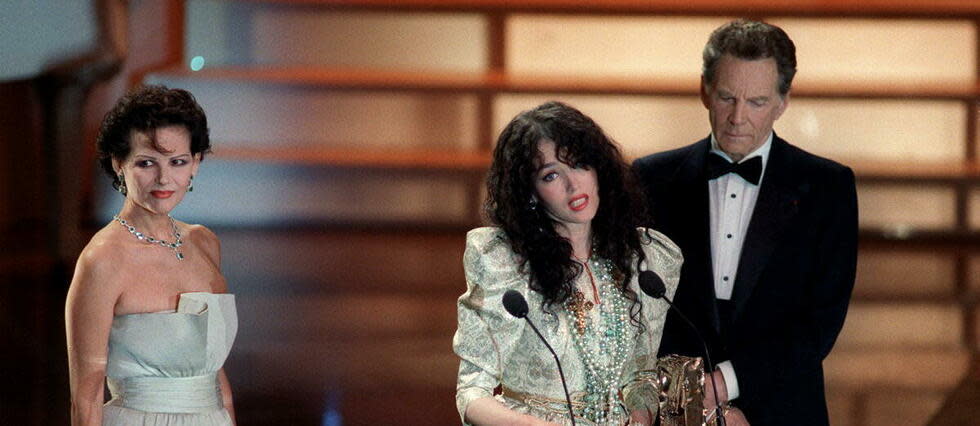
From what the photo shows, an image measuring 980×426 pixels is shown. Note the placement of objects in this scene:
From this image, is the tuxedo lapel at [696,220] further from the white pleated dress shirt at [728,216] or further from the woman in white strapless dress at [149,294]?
the woman in white strapless dress at [149,294]

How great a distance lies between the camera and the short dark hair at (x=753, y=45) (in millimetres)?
2420

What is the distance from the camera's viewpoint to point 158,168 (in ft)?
6.85

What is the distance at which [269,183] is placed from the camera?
7.62m

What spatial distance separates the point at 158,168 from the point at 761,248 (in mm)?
1101

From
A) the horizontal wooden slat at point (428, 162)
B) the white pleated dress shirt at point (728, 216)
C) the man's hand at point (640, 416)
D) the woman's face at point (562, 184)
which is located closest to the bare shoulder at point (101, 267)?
the woman's face at point (562, 184)

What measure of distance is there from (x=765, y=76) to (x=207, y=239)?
1.06m

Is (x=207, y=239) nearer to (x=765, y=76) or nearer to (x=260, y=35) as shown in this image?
(x=765, y=76)

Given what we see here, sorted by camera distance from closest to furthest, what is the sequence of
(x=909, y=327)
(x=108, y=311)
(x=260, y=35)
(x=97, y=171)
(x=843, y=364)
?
1. (x=108, y=311)
2. (x=843, y=364)
3. (x=909, y=327)
4. (x=97, y=171)
5. (x=260, y=35)

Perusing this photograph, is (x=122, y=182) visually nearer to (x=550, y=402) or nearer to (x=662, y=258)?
(x=550, y=402)

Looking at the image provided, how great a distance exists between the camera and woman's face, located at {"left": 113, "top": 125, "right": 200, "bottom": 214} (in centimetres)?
208

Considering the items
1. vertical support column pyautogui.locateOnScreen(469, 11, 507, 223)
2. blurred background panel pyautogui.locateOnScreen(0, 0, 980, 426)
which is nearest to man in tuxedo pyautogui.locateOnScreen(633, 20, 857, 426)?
blurred background panel pyautogui.locateOnScreen(0, 0, 980, 426)

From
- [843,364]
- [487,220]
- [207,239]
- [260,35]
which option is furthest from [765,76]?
[260,35]

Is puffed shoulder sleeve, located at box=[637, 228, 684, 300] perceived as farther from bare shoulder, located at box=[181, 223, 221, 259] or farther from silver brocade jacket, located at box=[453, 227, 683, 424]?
bare shoulder, located at box=[181, 223, 221, 259]

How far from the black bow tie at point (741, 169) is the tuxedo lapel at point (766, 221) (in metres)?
0.02
